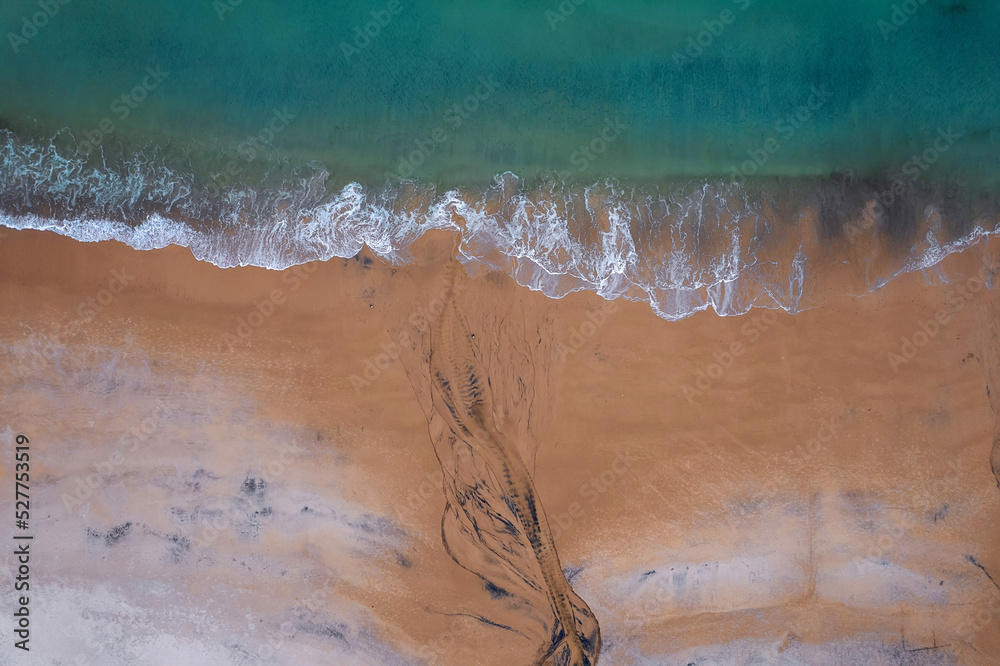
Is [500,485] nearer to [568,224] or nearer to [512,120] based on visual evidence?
[568,224]

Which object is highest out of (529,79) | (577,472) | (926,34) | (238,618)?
(926,34)

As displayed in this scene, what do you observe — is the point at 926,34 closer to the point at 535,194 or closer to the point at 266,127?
the point at 535,194

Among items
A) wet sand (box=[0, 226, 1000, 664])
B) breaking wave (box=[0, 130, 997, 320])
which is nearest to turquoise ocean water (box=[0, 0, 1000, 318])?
breaking wave (box=[0, 130, 997, 320])

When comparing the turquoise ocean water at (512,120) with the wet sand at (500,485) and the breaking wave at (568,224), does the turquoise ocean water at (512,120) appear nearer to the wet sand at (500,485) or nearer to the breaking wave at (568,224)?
the breaking wave at (568,224)

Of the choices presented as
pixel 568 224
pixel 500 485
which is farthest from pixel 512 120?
pixel 500 485

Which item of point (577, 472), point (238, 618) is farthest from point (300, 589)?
point (577, 472)

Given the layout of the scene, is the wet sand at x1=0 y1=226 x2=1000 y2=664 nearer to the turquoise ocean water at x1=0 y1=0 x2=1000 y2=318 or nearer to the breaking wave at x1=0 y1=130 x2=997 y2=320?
the breaking wave at x1=0 y1=130 x2=997 y2=320
